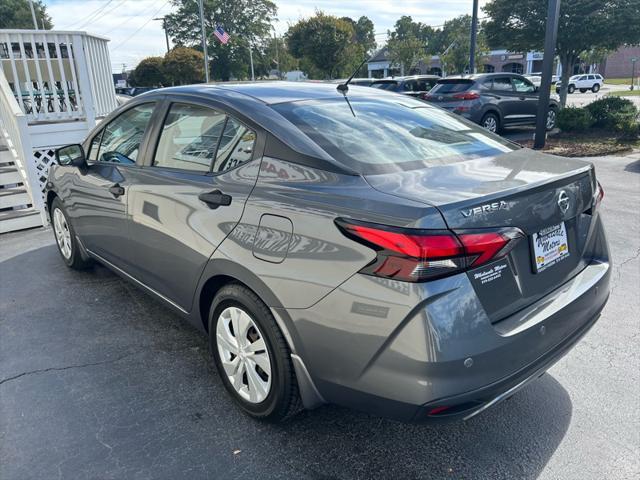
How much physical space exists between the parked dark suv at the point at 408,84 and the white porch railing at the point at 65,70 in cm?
822

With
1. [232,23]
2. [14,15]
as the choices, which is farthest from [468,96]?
[232,23]

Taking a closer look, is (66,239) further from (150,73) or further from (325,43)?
(150,73)

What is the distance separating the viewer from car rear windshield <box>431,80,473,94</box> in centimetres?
1300

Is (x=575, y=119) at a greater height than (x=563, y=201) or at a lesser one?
lesser

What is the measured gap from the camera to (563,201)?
2328mm

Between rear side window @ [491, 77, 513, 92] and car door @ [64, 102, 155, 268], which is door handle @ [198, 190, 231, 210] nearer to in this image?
car door @ [64, 102, 155, 268]

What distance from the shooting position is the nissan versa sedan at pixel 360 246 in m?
1.93

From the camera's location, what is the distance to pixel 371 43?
240 feet

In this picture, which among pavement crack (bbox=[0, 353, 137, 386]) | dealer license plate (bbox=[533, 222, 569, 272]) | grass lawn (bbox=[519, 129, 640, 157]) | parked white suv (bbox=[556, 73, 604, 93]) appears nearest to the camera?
dealer license plate (bbox=[533, 222, 569, 272])

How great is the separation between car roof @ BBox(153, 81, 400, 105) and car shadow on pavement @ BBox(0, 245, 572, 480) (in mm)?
1664

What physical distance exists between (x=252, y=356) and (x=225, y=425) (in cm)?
43

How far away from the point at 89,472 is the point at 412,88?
592 inches

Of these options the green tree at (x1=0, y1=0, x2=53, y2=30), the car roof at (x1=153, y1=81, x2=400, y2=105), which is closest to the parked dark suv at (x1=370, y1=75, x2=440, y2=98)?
the car roof at (x1=153, y1=81, x2=400, y2=105)

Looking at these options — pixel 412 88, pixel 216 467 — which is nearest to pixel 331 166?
pixel 216 467
